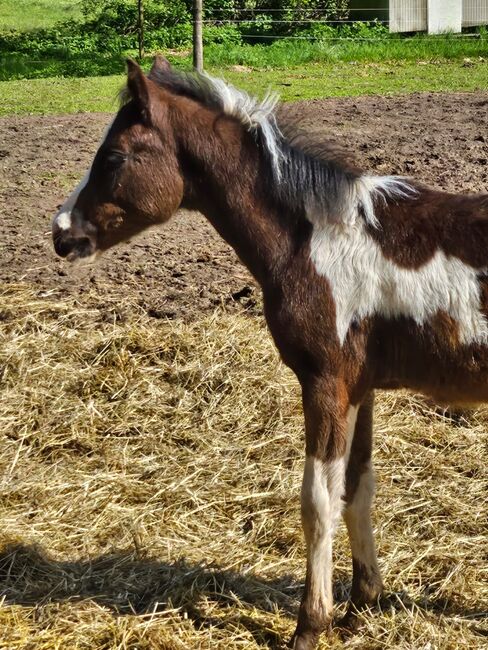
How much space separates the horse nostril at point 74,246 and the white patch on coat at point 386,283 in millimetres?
935

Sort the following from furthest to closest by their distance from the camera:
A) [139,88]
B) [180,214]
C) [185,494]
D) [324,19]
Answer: [324,19] < [180,214] < [185,494] < [139,88]

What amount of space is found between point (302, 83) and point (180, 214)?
5.31 m

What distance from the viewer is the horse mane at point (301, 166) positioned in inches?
143

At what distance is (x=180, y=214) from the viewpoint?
26.2 ft

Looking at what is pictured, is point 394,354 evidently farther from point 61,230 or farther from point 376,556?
point 61,230

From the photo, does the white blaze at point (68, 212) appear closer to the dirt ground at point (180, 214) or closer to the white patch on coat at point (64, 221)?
the white patch on coat at point (64, 221)

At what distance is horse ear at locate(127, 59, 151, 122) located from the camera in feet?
11.8

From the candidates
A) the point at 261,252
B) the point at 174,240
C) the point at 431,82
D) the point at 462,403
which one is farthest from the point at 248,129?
the point at 431,82

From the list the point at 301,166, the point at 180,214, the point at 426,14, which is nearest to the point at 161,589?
the point at 301,166

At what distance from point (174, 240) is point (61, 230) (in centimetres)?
364

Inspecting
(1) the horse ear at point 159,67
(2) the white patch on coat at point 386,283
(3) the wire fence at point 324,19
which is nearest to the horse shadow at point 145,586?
(2) the white patch on coat at point 386,283

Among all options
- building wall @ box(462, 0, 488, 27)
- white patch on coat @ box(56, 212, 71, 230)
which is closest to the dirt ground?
white patch on coat @ box(56, 212, 71, 230)

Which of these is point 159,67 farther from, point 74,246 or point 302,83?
point 302,83

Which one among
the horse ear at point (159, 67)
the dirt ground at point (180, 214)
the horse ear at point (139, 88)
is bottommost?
the dirt ground at point (180, 214)
